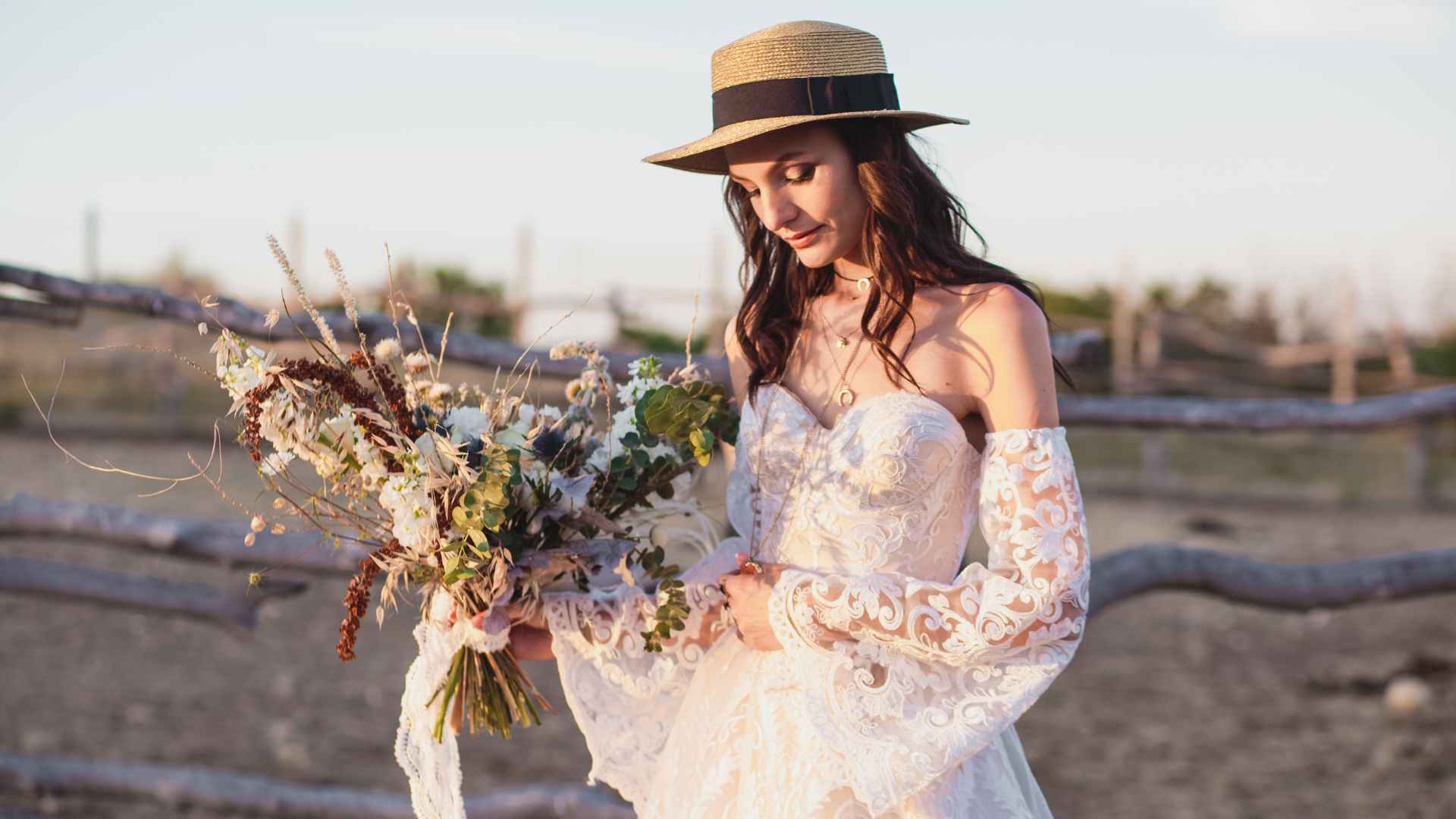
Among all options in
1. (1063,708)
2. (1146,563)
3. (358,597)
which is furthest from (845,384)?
(1063,708)

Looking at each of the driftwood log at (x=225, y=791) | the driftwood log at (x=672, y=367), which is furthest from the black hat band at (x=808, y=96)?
the driftwood log at (x=225, y=791)

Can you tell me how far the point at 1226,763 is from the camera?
5254 mm

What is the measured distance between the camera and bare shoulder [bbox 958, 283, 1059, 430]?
5.98ft

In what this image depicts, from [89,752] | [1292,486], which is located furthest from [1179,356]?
[89,752]

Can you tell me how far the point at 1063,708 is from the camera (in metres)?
5.89

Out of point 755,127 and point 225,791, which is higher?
point 755,127

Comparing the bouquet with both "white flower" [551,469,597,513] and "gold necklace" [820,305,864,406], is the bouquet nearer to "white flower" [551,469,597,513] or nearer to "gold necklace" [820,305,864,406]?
"white flower" [551,469,597,513]

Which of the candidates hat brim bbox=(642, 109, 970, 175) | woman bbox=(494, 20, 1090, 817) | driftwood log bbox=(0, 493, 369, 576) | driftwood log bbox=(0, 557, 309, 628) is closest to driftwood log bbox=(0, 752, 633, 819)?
driftwood log bbox=(0, 557, 309, 628)

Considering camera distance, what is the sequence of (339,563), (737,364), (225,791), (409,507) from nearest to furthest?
1. (409,507)
2. (737,364)
3. (339,563)
4. (225,791)

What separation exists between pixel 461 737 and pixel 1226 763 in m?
3.30

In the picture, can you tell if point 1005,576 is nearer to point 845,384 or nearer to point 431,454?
point 845,384

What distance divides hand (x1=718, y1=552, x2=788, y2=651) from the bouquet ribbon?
1.21ft

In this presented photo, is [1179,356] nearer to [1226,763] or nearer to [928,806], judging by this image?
[1226,763]

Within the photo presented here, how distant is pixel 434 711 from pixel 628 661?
0.33 metres
